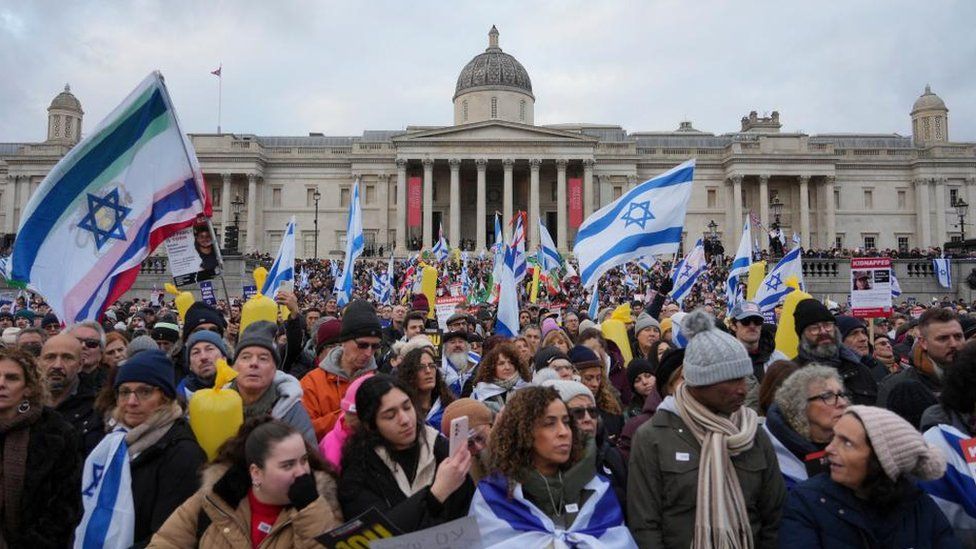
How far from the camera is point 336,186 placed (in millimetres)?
60281

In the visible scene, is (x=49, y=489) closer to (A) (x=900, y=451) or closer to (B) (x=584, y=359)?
(B) (x=584, y=359)

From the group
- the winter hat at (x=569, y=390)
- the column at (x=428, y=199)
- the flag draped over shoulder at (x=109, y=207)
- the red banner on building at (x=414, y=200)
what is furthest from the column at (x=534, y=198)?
the winter hat at (x=569, y=390)

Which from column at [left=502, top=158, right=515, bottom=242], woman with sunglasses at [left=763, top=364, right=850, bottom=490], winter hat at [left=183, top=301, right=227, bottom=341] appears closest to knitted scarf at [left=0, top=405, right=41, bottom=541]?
winter hat at [left=183, top=301, right=227, bottom=341]

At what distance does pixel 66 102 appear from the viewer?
65562mm

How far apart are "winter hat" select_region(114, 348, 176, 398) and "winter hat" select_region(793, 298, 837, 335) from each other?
4803mm

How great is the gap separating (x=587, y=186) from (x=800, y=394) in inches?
2094

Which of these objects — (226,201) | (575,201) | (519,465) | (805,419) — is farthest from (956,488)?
(226,201)

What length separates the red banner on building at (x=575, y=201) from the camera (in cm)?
5597

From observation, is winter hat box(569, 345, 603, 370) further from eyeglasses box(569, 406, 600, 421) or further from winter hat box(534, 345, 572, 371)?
eyeglasses box(569, 406, 600, 421)

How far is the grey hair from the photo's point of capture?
398cm

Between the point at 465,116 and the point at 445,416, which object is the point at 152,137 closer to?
the point at 445,416

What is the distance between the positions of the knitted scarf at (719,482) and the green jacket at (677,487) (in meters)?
0.05

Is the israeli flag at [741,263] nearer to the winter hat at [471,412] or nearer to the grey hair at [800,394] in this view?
the grey hair at [800,394]

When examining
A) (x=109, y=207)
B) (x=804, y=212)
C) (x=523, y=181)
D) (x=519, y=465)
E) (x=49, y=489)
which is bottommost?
(x=49, y=489)
